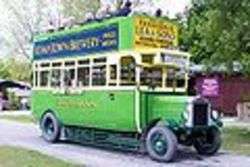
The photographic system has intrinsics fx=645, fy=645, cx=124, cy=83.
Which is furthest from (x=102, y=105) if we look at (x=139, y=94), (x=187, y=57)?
(x=187, y=57)

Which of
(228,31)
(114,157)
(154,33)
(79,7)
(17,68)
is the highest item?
(79,7)

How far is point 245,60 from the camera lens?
69.8 feet

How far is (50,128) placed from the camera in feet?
63.4

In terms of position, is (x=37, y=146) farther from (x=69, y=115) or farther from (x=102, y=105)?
(x=102, y=105)

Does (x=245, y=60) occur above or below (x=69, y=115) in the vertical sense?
above

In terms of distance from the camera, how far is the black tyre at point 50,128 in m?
18.9

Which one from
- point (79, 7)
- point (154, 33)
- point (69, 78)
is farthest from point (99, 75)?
point (79, 7)

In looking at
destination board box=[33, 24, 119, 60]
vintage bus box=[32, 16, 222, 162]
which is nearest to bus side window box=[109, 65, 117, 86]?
vintage bus box=[32, 16, 222, 162]

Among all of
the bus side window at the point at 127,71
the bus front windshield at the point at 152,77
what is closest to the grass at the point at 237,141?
the bus front windshield at the point at 152,77

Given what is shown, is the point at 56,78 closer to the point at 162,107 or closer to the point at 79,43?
the point at 79,43

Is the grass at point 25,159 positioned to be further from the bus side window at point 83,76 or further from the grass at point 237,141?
the grass at point 237,141

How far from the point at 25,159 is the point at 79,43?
15.3ft

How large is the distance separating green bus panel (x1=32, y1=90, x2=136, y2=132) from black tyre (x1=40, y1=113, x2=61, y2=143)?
20 cm

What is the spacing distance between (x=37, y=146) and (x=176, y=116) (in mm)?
4534
